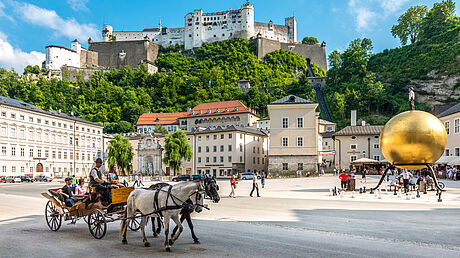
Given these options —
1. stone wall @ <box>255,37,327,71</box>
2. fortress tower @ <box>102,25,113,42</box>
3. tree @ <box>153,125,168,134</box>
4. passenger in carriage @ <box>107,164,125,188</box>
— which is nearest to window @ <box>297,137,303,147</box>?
passenger in carriage @ <box>107,164,125,188</box>

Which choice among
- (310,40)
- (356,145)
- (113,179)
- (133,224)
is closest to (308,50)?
(310,40)

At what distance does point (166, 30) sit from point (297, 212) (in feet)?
468

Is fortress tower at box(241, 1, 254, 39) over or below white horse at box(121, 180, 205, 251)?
over

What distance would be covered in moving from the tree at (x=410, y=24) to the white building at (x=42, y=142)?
298 ft

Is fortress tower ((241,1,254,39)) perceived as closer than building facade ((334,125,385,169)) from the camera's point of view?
No

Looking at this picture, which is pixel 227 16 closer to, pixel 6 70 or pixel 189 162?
pixel 6 70

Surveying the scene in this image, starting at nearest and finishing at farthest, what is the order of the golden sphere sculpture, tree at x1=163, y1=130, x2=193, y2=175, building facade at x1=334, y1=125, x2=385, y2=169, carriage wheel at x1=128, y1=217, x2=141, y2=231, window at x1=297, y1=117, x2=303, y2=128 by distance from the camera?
the golden sphere sculpture
carriage wheel at x1=128, y1=217, x2=141, y2=231
window at x1=297, y1=117, x2=303, y2=128
tree at x1=163, y1=130, x2=193, y2=175
building facade at x1=334, y1=125, x2=385, y2=169

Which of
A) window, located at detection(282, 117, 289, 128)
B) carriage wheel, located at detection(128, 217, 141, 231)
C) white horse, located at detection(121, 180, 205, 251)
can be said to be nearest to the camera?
white horse, located at detection(121, 180, 205, 251)

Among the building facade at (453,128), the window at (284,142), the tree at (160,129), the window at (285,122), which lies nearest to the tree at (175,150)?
the window at (284,142)

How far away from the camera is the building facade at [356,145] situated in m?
60.6

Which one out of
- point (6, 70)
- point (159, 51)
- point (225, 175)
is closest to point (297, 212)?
point (225, 175)

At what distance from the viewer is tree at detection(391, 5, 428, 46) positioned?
108375 mm

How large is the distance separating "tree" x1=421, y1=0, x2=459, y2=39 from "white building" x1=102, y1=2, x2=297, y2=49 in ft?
191

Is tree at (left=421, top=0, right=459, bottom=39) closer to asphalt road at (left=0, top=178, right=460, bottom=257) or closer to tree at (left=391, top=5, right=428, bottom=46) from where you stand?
tree at (left=391, top=5, right=428, bottom=46)
